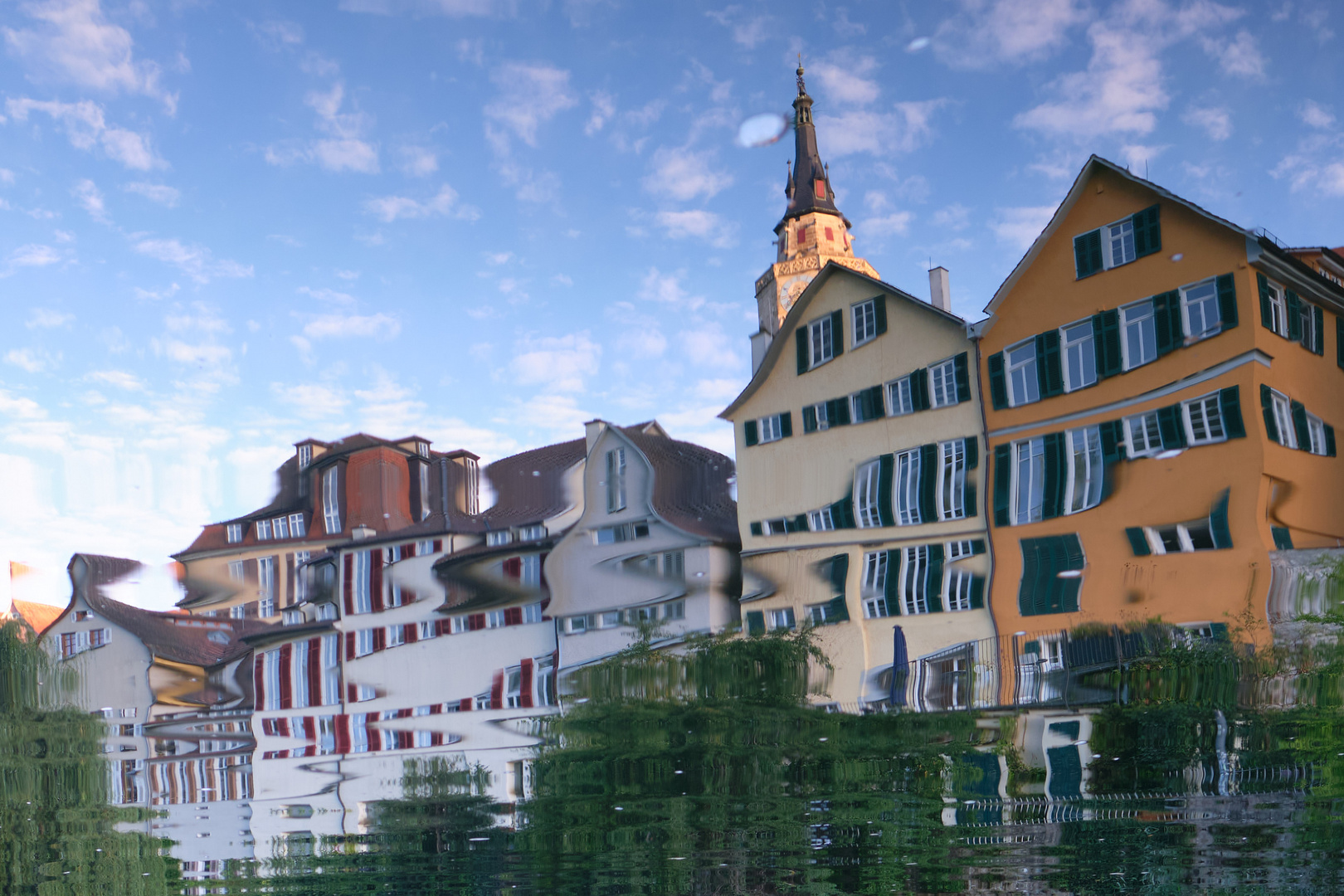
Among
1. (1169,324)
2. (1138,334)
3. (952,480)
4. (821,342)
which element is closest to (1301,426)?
(1169,324)

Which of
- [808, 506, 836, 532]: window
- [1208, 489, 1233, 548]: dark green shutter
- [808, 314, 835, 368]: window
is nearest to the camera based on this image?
[1208, 489, 1233, 548]: dark green shutter

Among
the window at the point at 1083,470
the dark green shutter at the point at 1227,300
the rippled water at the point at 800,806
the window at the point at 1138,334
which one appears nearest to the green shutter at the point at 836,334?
the window at the point at 1083,470

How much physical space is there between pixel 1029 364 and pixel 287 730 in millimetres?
18619

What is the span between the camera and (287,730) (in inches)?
1054

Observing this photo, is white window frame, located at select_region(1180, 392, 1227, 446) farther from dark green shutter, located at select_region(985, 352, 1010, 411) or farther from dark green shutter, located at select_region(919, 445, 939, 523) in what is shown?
dark green shutter, located at select_region(919, 445, 939, 523)

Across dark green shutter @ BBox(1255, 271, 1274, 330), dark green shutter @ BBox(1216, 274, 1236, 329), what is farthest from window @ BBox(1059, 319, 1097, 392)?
dark green shutter @ BBox(1255, 271, 1274, 330)

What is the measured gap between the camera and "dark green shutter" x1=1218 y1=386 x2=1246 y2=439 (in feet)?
52.6

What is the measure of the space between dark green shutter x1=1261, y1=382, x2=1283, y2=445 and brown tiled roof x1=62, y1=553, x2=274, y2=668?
21.5 metres

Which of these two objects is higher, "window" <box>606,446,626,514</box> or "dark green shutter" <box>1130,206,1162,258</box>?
"dark green shutter" <box>1130,206,1162,258</box>

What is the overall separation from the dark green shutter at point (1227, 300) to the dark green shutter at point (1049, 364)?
2.68 meters

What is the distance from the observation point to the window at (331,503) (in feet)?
90.5

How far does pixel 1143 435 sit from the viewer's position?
56.1ft

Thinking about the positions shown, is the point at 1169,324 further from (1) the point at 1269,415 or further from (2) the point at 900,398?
(2) the point at 900,398

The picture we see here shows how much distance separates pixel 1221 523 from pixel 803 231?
35.3 metres
